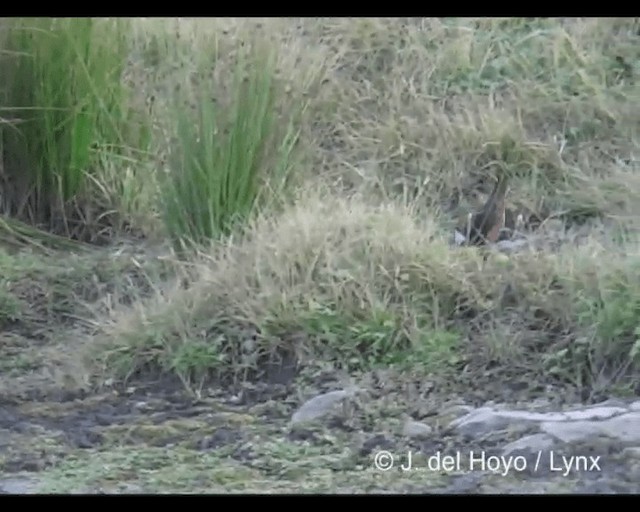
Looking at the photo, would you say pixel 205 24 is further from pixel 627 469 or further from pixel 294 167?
pixel 627 469

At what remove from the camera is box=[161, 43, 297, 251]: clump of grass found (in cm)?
222

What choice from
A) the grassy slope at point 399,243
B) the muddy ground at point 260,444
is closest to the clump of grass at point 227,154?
the grassy slope at point 399,243

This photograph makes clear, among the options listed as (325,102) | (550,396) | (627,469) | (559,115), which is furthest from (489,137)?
(627,469)

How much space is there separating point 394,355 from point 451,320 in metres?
0.12

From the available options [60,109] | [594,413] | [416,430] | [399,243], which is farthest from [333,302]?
[60,109]

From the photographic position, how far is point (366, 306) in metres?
2.18

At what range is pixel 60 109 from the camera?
2289 mm

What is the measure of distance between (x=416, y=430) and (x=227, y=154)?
58cm

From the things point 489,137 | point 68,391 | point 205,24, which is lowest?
point 68,391

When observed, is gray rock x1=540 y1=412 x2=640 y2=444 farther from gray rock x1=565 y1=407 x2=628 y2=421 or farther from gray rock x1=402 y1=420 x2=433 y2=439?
gray rock x1=402 y1=420 x2=433 y2=439

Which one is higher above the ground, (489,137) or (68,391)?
(489,137)

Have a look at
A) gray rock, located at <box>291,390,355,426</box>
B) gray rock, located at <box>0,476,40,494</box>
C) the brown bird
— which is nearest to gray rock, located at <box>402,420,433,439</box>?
gray rock, located at <box>291,390,355,426</box>

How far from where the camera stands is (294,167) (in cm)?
223

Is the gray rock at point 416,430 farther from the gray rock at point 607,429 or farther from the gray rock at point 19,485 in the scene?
the gray rock at point 19,485
